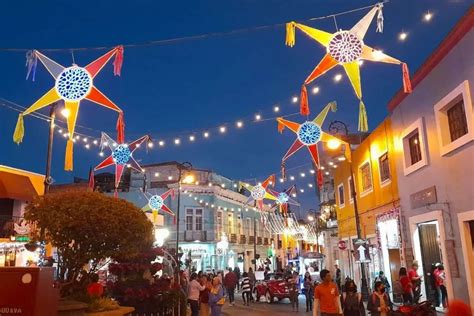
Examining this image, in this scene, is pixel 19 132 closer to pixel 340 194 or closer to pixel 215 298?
pixel 215 298

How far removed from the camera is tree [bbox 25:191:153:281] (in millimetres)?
8195

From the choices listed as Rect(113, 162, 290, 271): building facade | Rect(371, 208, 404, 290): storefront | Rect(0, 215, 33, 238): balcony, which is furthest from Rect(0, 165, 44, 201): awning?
Rect(113, 162, 290, 271): building facade

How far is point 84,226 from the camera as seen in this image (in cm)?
823

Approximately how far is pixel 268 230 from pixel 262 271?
1085 inches

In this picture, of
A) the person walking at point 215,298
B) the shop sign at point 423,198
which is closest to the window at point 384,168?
the shop sign at point 423,198

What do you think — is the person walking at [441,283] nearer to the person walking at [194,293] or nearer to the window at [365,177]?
the window at [365,177]

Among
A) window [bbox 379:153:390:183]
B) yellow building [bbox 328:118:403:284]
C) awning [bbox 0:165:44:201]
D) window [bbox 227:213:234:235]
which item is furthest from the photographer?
window [bbox 227:213:234:235]

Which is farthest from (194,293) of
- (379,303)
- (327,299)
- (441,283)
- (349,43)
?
(349,43)

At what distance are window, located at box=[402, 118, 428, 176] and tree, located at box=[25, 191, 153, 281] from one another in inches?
361

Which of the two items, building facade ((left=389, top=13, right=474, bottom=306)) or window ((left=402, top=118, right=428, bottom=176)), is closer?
building facade ((left=389, top=13, right=474, bottom=306))

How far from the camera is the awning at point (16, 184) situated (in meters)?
21.1

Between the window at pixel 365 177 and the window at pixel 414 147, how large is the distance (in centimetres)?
506

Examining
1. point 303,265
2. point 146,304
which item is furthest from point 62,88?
point 303,265

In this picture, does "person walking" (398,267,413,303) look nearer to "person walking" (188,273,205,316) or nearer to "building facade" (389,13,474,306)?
"building facade" (389,13,474,306)
